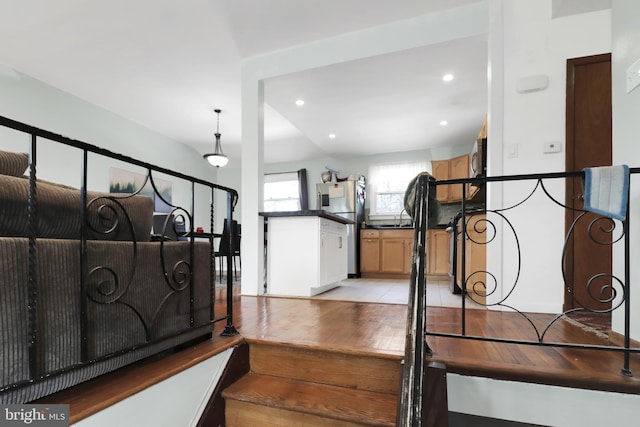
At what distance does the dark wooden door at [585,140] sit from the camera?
256 centimetres

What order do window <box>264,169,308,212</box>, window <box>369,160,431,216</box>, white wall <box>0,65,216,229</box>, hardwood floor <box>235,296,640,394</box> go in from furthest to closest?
window <box>264,169,308,212</box>
window <box>369,160,431,216</box>
white wall <box>0,65,216,229</box>
hardwood floor <box>235,296,640,394</box>

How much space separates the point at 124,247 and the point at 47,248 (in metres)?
0.28

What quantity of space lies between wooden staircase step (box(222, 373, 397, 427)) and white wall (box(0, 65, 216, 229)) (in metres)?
4.18

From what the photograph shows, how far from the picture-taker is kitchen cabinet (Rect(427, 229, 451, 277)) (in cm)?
559

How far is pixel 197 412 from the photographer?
148 centimetres

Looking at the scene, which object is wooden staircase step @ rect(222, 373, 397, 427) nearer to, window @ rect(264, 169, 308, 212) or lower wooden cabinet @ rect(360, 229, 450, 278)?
lower wooden cabinet @ rect(360, 229, 450, 278)

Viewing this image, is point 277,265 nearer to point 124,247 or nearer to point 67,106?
point 124,247

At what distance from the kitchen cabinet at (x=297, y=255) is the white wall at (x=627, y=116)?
7.93 ft

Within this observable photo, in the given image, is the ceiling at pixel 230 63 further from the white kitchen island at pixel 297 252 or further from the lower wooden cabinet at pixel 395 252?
the lower wooden cabinet at pixel 395 252

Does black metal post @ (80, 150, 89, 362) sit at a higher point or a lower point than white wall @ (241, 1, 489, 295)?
lower

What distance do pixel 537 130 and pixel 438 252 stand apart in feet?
10.9

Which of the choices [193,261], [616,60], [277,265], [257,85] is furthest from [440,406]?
[257,85]

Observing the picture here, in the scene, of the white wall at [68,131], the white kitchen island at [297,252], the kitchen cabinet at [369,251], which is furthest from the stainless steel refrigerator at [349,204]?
the white wall at [68,131]

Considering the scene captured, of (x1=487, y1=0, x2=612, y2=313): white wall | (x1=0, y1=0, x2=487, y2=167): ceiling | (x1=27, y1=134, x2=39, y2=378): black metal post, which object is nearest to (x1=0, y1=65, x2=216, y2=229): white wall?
(x1=0, y1=0, x2=487, y2=167): ceiling
